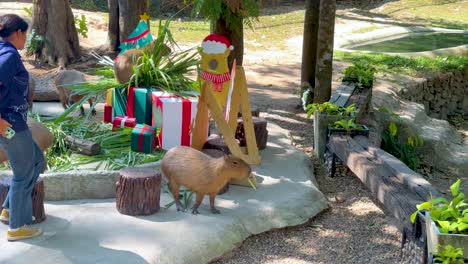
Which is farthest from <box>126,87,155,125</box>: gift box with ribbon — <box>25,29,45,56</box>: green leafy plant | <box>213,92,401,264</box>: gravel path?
<box>25,29,45,56</box>: green leafy plant

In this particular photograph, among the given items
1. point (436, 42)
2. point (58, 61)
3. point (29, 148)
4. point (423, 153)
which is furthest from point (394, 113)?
point (436, 42)

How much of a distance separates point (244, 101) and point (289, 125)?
2.33 m

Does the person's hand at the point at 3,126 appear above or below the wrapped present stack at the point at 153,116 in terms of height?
above

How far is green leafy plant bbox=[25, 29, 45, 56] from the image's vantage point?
39.1 ft

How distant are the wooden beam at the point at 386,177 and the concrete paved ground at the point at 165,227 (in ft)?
1.44

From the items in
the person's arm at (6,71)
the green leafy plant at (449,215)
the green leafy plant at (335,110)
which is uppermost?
the person's arm at (6,71)

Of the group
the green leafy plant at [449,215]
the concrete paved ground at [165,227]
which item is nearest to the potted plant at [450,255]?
the green leafy plant at [449,215]

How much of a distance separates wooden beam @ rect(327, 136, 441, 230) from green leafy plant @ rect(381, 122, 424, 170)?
54.2 inches

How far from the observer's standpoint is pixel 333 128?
255 inches

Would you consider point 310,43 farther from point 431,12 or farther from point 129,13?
point 431,12

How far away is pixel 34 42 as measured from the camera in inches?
470

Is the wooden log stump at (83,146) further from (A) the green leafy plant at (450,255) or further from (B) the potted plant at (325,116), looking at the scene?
(A) the green leafy plant at (450,255)

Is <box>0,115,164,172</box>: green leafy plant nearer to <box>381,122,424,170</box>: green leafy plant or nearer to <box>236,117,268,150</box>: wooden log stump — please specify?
<box>236,117,268,150</box>: wooden log stump

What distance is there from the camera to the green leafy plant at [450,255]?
3688 mm
